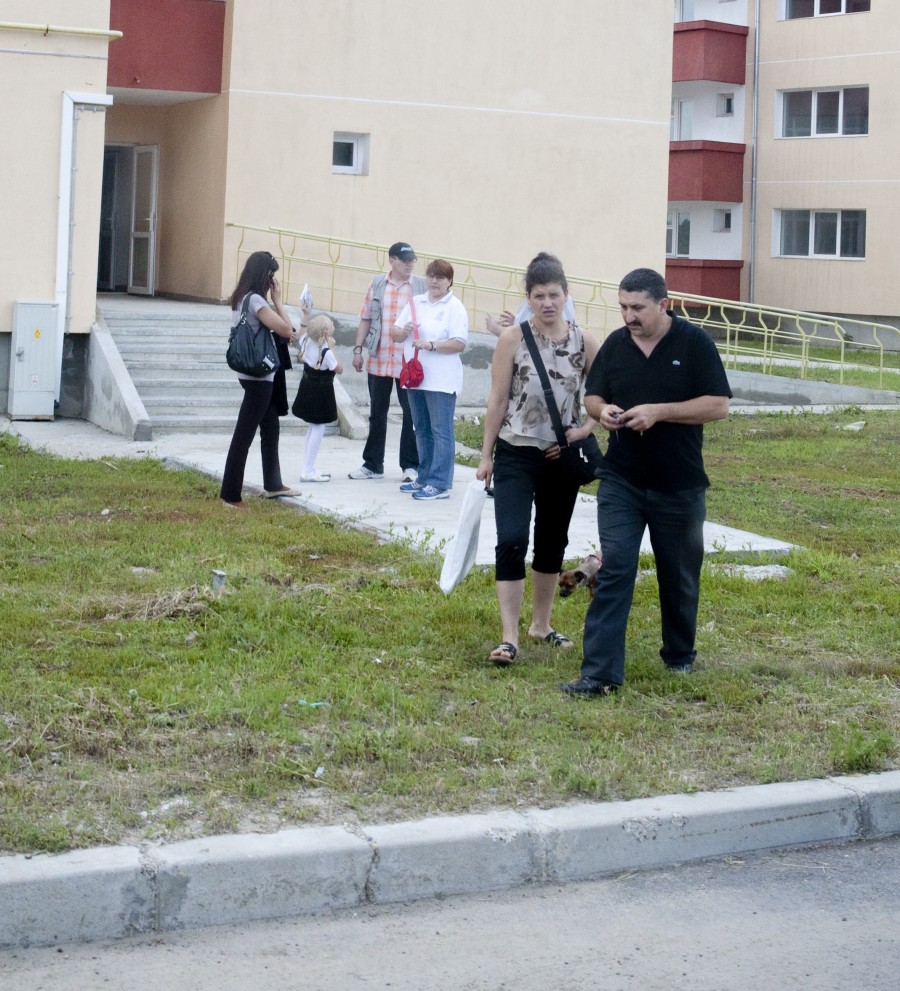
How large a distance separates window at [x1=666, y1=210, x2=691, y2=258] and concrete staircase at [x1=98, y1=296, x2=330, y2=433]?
21526 mm

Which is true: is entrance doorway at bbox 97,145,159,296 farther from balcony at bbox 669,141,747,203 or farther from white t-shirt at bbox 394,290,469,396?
balcony at bbox 669,141,747,203

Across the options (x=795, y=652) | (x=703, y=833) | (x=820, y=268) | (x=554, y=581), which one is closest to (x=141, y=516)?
(x=554, y=581)

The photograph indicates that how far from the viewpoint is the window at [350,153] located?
808 inches

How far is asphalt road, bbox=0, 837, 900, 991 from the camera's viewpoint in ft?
13.0

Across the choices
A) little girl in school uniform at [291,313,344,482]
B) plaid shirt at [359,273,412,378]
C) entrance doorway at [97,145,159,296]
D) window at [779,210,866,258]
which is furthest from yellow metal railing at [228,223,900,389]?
window at [779,210,866,258]

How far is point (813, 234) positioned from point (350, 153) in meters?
17.9

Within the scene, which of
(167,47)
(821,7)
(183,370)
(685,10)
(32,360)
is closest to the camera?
(32,360)

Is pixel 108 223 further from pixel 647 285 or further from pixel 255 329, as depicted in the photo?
A: pixel 647 285

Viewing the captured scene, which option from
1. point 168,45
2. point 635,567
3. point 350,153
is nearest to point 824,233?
point 350,153

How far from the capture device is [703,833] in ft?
16.2

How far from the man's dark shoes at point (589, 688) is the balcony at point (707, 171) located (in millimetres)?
31136

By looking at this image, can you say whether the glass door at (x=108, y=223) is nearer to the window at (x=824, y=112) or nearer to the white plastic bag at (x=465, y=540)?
the white plastic bag at (x=465, y=540)

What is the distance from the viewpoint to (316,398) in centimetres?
1188

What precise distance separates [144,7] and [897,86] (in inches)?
796
